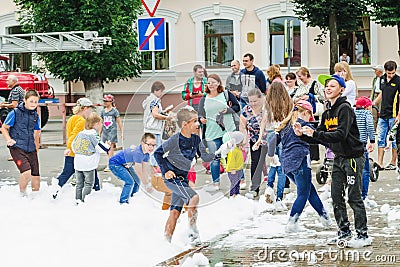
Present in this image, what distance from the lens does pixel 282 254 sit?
807 cm

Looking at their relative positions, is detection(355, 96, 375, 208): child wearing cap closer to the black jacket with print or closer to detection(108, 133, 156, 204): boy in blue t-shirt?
the black jacket with print

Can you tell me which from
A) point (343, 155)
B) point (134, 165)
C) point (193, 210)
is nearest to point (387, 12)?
point (134, 165)

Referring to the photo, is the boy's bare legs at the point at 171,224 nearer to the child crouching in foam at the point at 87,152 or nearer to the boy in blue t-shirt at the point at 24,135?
the child crouching in foam at the point at 87,152

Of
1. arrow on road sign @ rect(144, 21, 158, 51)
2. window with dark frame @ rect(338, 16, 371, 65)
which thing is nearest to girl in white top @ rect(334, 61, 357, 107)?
arrow on road sign @ rect(144, 21, 158, 51)

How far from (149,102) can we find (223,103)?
98 cm

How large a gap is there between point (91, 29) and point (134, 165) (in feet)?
67.7

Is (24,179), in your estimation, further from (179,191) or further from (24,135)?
(179,191)

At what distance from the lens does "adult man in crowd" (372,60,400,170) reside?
48.1 feet

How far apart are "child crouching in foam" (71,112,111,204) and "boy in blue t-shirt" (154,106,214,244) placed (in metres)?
2.80

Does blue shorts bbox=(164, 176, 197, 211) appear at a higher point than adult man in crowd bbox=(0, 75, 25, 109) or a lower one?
lower

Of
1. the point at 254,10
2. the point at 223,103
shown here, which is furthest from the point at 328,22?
the point at 223,103

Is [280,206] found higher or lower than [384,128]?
lower

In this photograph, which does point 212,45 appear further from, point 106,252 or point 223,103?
point 106,252

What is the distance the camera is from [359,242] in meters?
8.37
